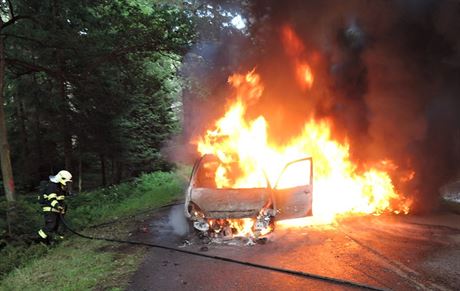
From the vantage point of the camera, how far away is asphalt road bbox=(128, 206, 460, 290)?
235 inches

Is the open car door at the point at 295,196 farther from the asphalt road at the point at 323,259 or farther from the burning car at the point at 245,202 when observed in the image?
the asphalt road at the point at 323,259

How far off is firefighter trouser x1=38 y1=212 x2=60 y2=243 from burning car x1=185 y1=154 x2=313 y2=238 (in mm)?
3150

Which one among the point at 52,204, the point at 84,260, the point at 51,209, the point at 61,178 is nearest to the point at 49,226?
the point at 51,209

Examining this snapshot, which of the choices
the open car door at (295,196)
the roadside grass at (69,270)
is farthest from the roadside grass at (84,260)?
the open car door at (295,196)

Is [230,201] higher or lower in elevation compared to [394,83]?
lower

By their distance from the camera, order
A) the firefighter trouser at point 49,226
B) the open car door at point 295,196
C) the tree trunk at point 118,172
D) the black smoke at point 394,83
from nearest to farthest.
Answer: the open car door at point 295,196, the firefighter trouser at point 49,226, the black smoke at point 394,83, the tree trunk at point 118,172

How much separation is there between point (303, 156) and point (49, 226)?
21.5ft

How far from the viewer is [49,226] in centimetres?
939

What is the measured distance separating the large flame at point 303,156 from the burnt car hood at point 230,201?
761 mm

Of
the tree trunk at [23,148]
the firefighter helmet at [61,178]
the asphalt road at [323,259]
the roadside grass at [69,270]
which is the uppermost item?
the tree trunk at [23,148]

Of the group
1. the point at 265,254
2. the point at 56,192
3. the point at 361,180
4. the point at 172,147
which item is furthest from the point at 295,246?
the point at 172,147

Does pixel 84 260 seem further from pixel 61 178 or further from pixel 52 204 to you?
pixel 61 178

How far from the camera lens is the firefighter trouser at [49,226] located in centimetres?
914

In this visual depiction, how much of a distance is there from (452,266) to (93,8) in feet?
34.9
